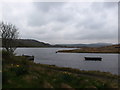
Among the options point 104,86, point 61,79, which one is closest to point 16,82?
point 61,79

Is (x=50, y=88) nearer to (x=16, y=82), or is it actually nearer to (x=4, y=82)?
(x=16, y=82)

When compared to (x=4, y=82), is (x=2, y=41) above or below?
above

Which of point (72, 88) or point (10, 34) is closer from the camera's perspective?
point (72, 88)

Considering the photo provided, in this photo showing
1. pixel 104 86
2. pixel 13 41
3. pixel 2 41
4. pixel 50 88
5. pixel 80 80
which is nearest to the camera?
pixel 50 88

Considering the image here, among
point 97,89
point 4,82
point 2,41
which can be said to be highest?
point 2,41

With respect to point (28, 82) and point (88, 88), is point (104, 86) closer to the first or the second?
point (88, 88)

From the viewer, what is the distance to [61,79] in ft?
39.5

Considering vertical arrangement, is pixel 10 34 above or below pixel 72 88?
above

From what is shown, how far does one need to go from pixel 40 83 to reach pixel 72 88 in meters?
2.36

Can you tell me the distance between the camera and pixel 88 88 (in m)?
10.9

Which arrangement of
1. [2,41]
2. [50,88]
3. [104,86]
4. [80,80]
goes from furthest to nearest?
[2,41]
[80,80]
[104,86]
[50,88]

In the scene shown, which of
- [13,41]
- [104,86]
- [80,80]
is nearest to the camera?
[104,86]

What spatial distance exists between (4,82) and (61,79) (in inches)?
171

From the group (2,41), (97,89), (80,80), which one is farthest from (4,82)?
(2,41)
